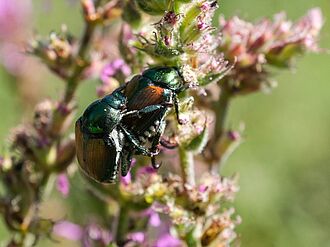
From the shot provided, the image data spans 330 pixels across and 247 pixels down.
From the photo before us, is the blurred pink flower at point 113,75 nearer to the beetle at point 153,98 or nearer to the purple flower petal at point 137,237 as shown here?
the beetle at point 153,98

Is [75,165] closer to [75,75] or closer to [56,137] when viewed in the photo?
[56,137]

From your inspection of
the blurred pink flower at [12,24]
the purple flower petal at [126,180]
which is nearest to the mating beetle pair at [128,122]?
the purple flower petal at [126,180]

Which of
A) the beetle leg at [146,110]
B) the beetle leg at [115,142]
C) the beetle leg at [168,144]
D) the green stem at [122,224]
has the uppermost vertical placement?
the beetle leg at [146,110]

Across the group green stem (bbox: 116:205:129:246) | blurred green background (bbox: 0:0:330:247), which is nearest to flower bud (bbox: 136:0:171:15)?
green stem (bbox: 116:205:129:246)

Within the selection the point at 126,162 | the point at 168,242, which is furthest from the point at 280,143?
the point at 126,162

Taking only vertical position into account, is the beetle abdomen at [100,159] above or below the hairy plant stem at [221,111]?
above

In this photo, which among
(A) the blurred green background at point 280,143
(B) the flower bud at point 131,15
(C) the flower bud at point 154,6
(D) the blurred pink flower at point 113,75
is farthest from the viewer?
(A) the blurred green background at point 280,143

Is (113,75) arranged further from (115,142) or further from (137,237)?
(137,237)
